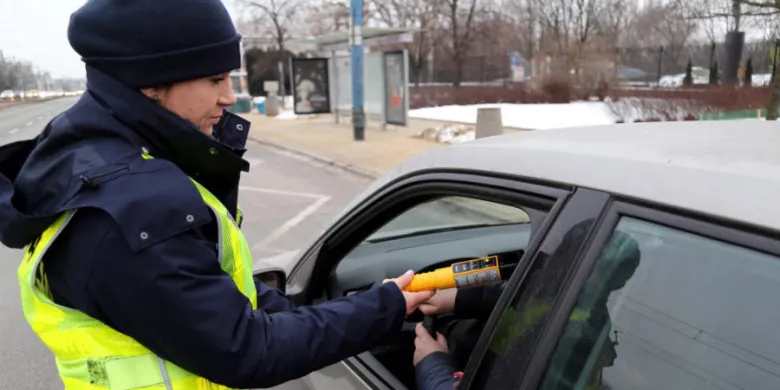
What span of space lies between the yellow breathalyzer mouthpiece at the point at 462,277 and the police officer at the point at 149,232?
0.17m

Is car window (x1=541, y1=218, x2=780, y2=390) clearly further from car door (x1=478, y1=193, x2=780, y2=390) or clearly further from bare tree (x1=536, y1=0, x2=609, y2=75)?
bare tree (x1=536, y1=0, x2=609, y2=75)

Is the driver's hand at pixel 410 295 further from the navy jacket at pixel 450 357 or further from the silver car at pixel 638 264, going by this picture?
the silver car at pixel 638 264

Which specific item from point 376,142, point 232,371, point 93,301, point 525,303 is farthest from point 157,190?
point 376,142

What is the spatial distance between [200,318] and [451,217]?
2857 millimetres

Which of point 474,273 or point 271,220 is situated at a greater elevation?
point 474,273

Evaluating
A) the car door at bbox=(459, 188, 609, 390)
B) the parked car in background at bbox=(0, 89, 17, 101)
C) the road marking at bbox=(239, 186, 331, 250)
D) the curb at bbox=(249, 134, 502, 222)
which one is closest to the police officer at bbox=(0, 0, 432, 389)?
the car door at bbox=(459, 188, 609, 390)

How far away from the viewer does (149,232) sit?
111cm

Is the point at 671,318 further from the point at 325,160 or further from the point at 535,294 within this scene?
the point at 325,160

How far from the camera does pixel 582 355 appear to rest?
114cm

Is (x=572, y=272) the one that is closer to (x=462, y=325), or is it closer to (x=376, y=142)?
(x=462, y=325)

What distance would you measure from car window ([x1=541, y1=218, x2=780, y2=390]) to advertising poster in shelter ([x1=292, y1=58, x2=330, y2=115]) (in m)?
19.2

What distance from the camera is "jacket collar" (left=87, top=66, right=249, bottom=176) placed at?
1.29m

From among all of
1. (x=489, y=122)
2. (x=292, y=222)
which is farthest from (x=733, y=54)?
(x=292, y=222)

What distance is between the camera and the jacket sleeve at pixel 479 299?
75.3 inches
